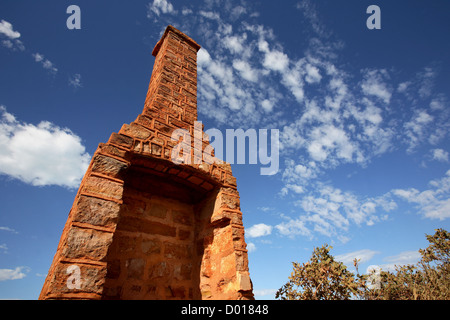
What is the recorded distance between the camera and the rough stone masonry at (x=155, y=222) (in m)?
2.12

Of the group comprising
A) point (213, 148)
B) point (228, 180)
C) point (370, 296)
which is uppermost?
point (213, 148)

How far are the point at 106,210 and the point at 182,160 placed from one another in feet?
3.67

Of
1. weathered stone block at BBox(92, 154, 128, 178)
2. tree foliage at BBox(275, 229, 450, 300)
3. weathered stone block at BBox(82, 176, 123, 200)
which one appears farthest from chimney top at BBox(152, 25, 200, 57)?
tree foliage at BBox(275, 229, 450, 300)

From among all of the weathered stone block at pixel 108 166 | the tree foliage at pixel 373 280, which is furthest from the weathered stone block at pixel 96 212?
the tree foliage at pixel 373 280

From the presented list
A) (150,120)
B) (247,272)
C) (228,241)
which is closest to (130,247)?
(228,241)

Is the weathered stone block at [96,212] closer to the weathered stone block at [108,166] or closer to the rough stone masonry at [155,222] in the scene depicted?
the rough stone masonry at [155,222]

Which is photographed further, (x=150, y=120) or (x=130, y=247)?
(x=150, y=120)

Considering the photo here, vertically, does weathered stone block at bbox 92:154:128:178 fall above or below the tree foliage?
above

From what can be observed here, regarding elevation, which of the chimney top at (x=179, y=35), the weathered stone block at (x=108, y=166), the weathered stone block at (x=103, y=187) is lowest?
the weathered stone block at (x=103, y=187)

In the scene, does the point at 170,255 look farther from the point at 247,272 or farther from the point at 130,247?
the point at 247,272

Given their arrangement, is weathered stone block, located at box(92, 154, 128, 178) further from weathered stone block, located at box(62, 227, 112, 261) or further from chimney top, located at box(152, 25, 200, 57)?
chimney top, located at box(152, 25, 200, 57)

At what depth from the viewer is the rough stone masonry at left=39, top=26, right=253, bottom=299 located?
212cm
